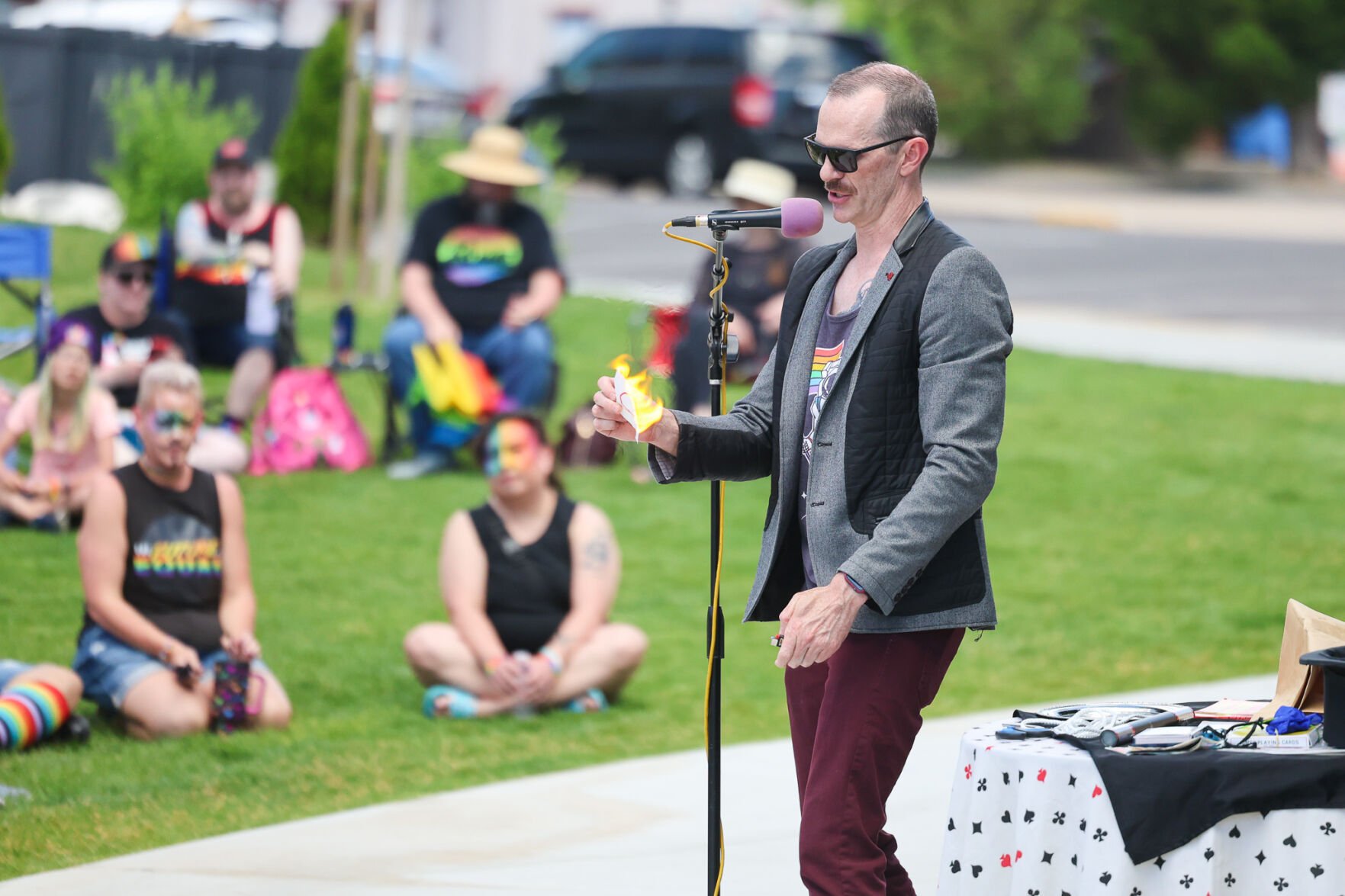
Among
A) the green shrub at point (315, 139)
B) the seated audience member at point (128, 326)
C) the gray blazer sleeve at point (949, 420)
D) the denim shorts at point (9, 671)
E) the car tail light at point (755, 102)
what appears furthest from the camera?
the car tail light at point (755, 102)

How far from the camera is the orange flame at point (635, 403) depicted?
3621 millimetres

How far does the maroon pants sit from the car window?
19.6 m

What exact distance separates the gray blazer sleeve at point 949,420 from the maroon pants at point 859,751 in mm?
180

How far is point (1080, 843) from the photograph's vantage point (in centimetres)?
348

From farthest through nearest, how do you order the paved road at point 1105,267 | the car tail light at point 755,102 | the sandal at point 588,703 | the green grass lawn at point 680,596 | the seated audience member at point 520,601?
1. the car tail light at point 755,102
2. the paved road at point 1105,267
3. the sandal at point 588,703
4. the seated audience member at point 520,601
5. the green grass lawn at point 680,596

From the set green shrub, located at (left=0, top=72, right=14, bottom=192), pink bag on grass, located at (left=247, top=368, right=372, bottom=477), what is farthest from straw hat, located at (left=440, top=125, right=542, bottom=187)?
green shrub, located at (left=0, top=72, right=14, bottom=192)

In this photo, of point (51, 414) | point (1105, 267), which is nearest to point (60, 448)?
point (51, 414)

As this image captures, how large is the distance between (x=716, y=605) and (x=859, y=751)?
48 centimetres

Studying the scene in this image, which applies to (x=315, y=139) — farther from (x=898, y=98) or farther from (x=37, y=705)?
(x=898, y=98)

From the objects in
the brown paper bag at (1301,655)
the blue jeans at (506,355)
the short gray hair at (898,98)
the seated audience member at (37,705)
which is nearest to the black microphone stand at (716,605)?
the short gray hair at (898,98)

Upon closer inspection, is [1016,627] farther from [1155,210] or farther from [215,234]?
[1155,210]

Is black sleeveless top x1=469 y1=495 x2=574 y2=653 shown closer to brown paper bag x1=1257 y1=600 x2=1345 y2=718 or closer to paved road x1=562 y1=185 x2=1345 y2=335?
brown paper bag x1=1257 y1=600 x2=1345 y2=718

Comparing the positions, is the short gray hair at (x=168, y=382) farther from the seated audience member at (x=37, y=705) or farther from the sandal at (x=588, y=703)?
the sandal at (x=588, y=703)

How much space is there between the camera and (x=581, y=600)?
260 inches
